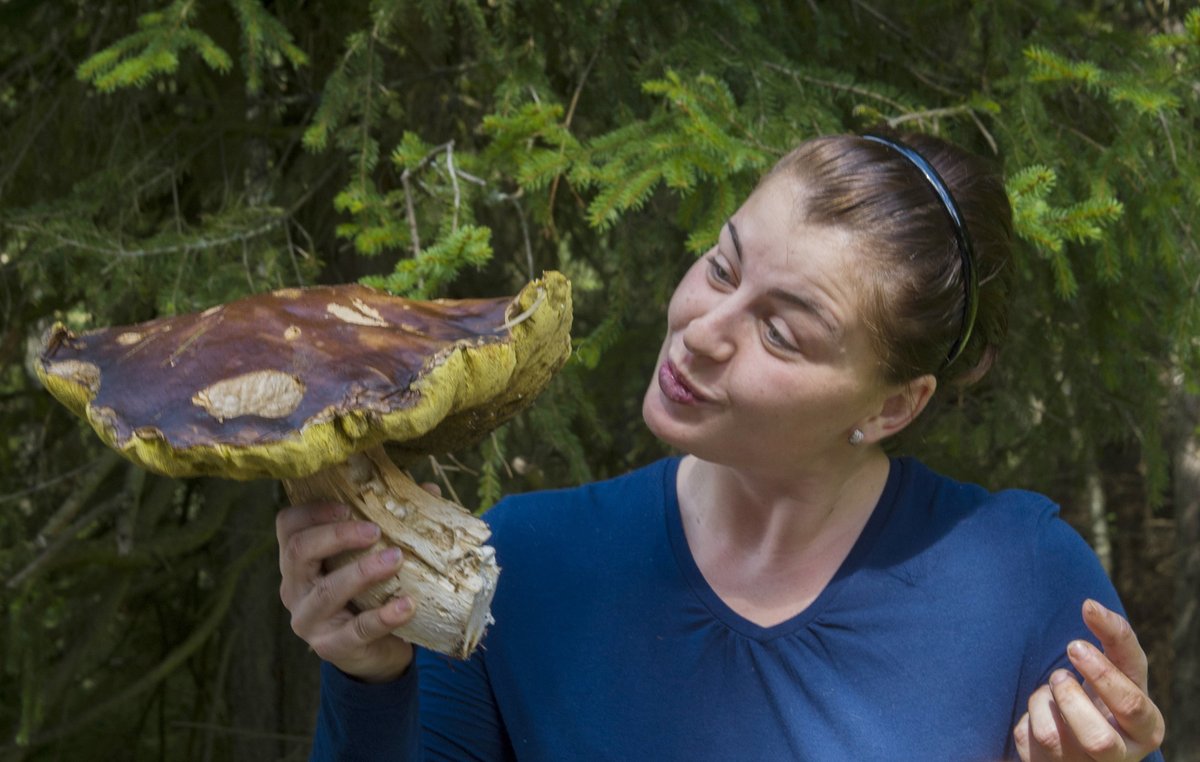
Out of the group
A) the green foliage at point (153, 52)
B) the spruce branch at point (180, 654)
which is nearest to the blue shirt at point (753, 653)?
the green foliage at point (153, 52)

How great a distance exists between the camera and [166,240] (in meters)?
2.50

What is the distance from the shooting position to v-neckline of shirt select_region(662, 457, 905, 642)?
1.61 meters

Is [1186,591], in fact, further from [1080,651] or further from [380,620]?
[380,620]

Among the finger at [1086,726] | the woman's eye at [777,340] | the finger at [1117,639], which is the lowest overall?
the finger at [1086,726]

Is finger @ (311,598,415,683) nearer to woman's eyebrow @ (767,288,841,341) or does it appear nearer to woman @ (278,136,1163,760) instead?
woman @ (278,136,1163,760)

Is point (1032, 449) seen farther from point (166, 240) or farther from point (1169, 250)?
point (166, 240)

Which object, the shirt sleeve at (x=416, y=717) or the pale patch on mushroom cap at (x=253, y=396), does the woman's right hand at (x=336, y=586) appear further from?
the pale patch on mushroom cap at (x=253, y=396)

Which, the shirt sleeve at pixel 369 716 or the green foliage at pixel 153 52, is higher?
the green foliage at pixel 153 52

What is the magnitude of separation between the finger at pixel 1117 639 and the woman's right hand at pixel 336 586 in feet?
2.53

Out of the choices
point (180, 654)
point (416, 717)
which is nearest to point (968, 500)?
point (416, 717)

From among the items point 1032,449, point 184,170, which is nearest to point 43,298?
point 184,170

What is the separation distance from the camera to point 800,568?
1679 mm

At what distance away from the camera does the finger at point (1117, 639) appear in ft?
4.26

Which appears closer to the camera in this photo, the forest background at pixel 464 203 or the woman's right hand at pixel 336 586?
the woman's right hand at pixel 336 586
